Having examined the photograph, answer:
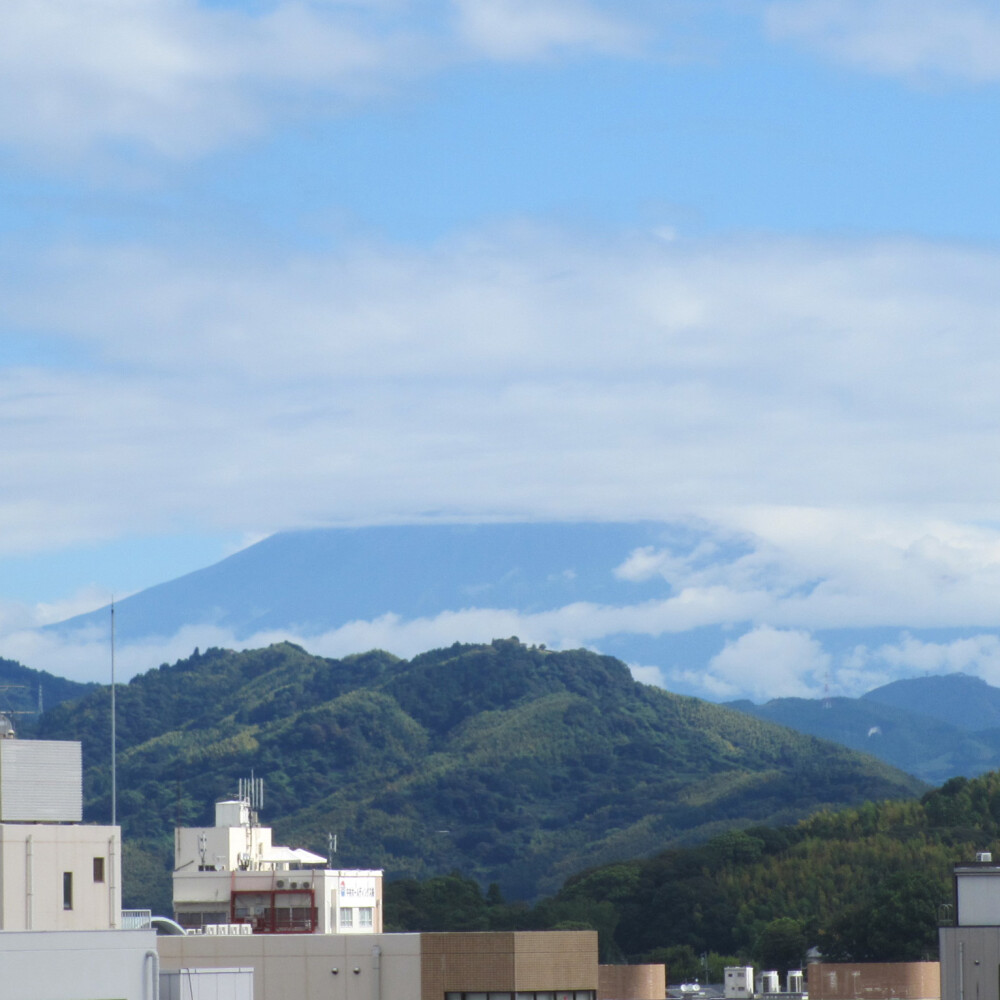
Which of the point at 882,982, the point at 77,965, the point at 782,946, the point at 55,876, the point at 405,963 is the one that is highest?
the point at 55,876

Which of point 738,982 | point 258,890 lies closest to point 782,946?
point 738,982

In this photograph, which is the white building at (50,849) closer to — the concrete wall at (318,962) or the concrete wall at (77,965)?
the concrete wall at (318,962)

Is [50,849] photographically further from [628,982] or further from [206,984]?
[628,982]

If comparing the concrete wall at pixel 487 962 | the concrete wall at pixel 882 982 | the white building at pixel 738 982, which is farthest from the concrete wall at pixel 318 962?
the white building at pixel 738 982

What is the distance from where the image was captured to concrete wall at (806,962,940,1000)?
111 meters

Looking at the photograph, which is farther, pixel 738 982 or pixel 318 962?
pixel 738 982

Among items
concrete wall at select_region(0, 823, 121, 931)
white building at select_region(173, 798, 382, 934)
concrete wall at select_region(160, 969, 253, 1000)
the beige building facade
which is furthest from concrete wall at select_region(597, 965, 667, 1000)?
concrete wall at select_region(160, 969, 253, 1000)

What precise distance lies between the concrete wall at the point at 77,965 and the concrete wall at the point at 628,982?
3014 inches

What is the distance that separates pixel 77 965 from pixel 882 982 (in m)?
76.1

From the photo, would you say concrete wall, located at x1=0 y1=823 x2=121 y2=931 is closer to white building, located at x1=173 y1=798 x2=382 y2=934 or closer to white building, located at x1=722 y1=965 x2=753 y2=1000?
white building, located at x1=173 y1=798 x2=382 y2=934

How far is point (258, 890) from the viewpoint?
139 meters

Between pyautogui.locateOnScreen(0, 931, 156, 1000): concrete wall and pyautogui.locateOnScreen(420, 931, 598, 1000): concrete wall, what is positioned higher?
pyautogui.locateOnScreen(0, 931, 156, 1000): concrete wall

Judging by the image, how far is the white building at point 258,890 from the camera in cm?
13662

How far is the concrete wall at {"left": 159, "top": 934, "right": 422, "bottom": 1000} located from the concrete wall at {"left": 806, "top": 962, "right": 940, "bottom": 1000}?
60765mm
